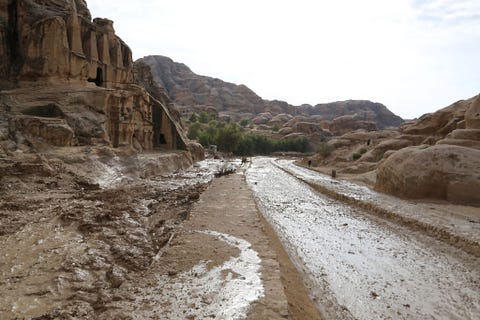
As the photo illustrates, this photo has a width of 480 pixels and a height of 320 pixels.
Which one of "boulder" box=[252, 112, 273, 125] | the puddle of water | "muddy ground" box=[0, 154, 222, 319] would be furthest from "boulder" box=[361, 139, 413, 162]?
"boulder" box=[252, 112, 273, 125]

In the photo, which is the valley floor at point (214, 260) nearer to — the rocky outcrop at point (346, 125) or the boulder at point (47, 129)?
the boulder at point (47, 129)

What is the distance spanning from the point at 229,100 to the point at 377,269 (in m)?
134

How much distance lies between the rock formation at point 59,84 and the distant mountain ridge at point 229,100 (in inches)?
3515

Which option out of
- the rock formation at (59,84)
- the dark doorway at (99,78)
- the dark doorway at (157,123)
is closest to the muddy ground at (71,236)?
the rock formation at (59,84)

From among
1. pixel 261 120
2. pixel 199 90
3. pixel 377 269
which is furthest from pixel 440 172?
pixel 199 90

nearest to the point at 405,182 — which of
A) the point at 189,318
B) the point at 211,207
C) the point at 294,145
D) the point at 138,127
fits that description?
the point at 211,207

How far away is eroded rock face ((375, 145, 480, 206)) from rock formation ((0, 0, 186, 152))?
1796 centimetres

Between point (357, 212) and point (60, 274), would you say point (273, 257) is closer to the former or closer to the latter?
point (60, 274)

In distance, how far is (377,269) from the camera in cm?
799

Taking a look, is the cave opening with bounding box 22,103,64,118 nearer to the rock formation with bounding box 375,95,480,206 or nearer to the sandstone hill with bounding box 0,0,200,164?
the sandstone hill with bounding box 0,0,200,164

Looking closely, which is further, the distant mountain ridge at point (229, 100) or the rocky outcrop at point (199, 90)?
the distant mountain ridge at point (229, 100)

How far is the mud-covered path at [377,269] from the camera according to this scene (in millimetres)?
6148

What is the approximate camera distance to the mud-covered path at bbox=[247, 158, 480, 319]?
6.15m

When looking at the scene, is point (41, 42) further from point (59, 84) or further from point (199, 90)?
point (199, 90)
